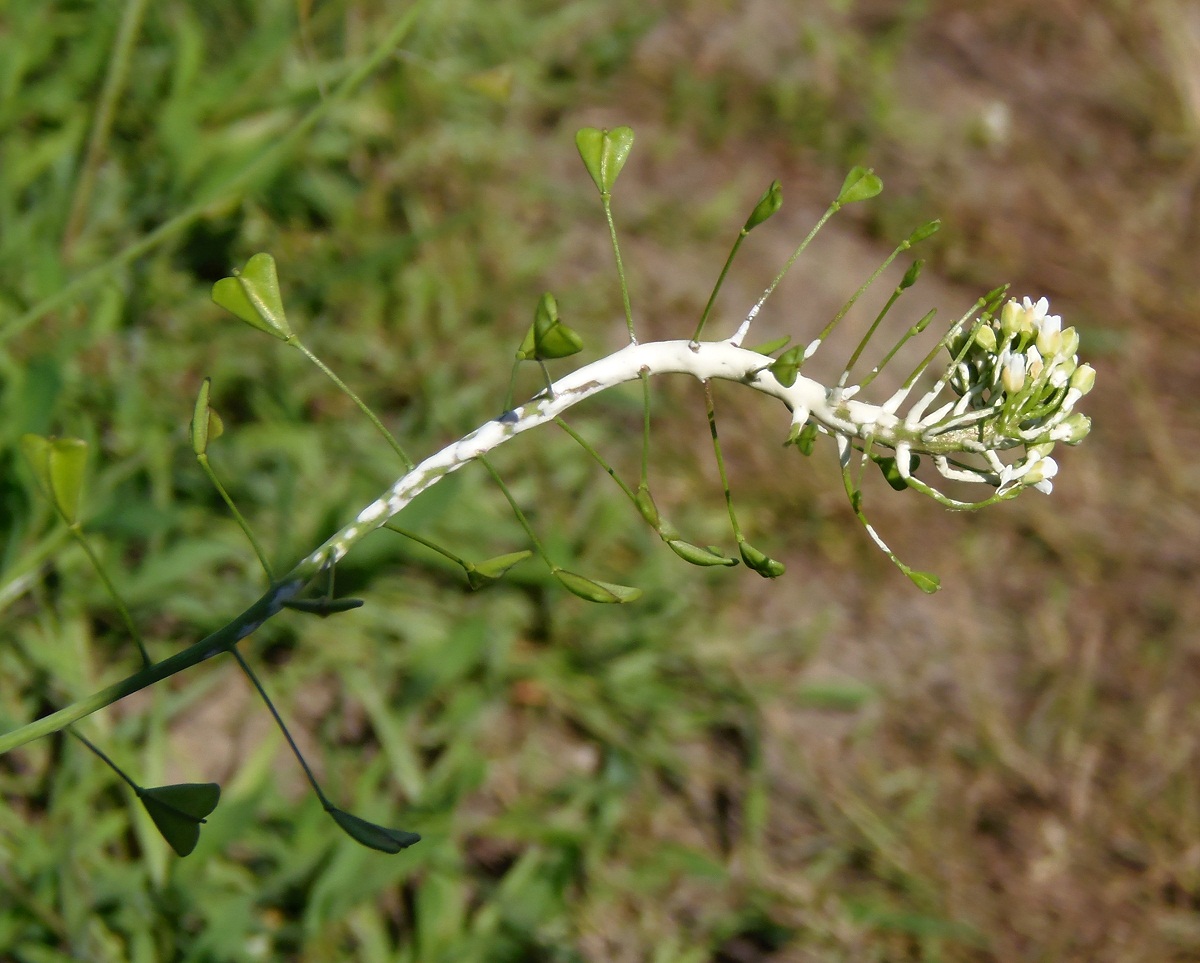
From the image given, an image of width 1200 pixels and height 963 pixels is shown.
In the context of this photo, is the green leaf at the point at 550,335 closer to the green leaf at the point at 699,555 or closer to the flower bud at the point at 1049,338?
the green leaf at the point at 699,555

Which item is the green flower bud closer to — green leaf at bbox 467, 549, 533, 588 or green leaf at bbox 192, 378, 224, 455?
green leaf at bbox 467, 549, 533, 588

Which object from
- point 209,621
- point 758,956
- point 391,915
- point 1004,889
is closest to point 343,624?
point 209,621

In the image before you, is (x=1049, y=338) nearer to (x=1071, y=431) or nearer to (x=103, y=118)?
(x=1071, y=431)

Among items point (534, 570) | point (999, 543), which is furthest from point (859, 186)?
point (999, 543)

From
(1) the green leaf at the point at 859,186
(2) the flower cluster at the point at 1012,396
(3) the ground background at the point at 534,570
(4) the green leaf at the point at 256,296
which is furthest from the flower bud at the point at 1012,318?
(3) the ground background at the point at 534,570

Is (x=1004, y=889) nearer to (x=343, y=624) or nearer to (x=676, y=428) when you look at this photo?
(x=676, y=428)

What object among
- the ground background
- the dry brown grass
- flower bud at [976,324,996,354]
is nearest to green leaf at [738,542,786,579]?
flower bud at [976,324,996,354]

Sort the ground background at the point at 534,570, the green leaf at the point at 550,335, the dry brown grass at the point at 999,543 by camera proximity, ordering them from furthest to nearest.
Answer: the dry brown grass at the point at 999,543, the ground background at the point at 534,570, the green leaf at the point at 550,335
